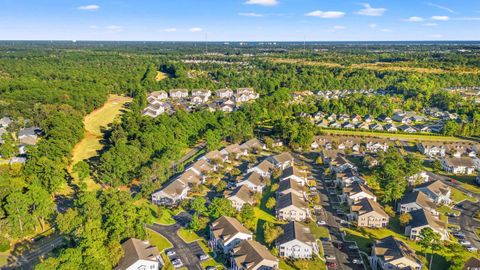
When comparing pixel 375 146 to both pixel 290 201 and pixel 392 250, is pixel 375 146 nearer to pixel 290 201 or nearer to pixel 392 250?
pixel 290 201

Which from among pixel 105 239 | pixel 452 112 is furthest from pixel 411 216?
pixel 452 112

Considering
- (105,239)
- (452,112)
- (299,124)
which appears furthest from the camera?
(452,112)

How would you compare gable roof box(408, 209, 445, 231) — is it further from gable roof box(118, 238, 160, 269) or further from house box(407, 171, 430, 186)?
gable roof box(118, 238, 160, 269)

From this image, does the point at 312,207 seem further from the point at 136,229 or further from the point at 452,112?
the point at 452,112

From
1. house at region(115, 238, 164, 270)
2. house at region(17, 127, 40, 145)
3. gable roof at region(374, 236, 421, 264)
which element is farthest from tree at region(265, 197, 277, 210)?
house at region(17, 127, 40, 145)

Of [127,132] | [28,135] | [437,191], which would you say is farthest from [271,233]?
[28,135]

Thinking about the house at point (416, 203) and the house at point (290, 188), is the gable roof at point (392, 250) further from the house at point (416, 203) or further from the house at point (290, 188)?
the house at point (290, 188)
